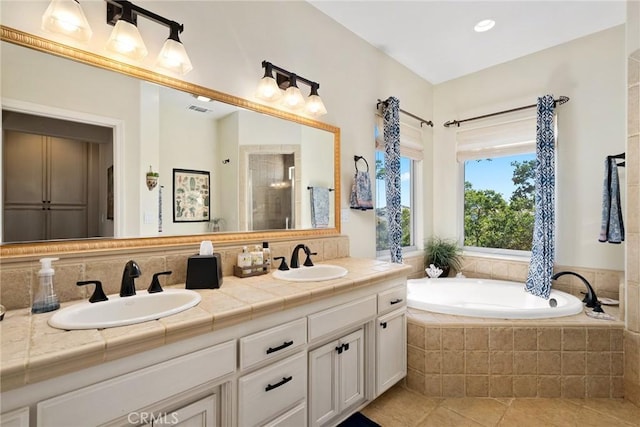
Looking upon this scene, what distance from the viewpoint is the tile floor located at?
1732 millimetres

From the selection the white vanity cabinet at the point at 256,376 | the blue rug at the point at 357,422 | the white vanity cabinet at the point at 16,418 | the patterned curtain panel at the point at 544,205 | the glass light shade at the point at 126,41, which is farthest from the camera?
the patterned curtain panel at the point at 544,205

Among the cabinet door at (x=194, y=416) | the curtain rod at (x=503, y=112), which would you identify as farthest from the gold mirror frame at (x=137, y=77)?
the curtain rod at (x=503, y=112)

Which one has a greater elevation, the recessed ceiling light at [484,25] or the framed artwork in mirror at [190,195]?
the recessed ceiling light at [484,25]

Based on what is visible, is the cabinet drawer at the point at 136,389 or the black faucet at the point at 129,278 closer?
the cabinet drawer at the point at 136,389

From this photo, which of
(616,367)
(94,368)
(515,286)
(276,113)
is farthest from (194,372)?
(515,286)

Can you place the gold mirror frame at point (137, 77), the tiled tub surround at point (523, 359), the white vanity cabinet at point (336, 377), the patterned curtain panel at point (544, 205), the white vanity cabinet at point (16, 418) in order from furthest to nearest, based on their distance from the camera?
the patterned curtain panel at point (544, 205) < the tiled tub surround at point (523, 359) < the white vanity cabinet at point (336, 377) < the gold mirror frame at point (137, 77) < the white vanity cabinet at point (16, 418)

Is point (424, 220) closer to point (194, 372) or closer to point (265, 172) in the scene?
point (265, 172)

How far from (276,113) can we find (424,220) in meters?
2.23

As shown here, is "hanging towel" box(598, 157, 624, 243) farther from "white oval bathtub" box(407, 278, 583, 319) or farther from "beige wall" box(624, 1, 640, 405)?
"white oval bathtub" box(407, 278, 583, 319)

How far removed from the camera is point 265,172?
6.46 feet

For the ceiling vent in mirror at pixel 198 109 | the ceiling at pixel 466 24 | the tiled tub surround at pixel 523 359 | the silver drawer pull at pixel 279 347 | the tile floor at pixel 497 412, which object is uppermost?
the ceiling at pixel 466 24

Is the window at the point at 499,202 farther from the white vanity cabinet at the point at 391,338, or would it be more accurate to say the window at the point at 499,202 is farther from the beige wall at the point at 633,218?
the white vanity cabinet at the point at 391,338

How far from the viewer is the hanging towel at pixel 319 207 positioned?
7.32ft

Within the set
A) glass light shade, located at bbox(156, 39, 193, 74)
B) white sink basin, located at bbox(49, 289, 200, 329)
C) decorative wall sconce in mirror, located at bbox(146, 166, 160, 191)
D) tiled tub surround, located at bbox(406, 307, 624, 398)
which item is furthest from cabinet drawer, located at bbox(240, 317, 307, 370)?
glass light shade, located at bbox(156, 39, 193, 74)
